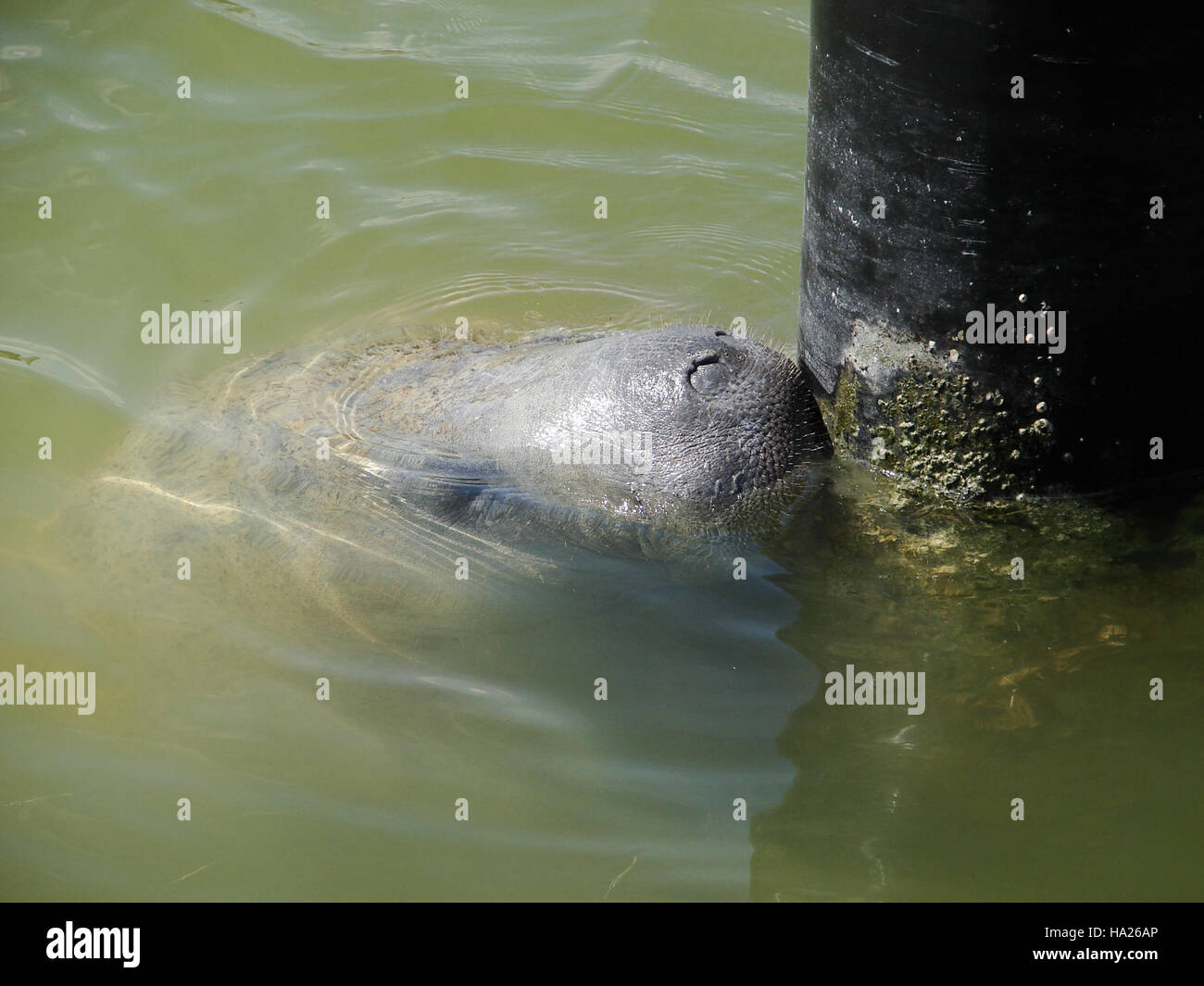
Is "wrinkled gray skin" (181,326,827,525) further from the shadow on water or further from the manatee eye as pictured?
the shadow on water

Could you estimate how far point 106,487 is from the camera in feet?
17.7

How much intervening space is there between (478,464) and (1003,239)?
2.01m

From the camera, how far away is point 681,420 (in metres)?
4.43

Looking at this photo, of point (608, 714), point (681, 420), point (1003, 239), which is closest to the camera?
point (1003, 239)

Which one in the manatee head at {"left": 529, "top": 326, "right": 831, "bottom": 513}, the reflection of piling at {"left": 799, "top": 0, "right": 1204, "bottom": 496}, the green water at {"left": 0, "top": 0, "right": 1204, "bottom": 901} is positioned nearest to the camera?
the reflection of piling at {"left": 799, "top": 0, "right": 1204, "bottom": 496}

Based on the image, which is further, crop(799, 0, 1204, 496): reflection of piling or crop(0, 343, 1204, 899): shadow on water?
crop(0, 343, 1204, 899): shadow on water

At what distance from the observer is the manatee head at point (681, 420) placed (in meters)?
4.44

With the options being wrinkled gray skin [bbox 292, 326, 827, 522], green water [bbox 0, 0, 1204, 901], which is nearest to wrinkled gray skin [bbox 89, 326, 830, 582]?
wrinkled gray skin [bbox 292, 326, 827, 522]

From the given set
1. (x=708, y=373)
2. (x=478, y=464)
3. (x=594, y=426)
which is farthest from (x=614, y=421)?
(x=478, y=464)

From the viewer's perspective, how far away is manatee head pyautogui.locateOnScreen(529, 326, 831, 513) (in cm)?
444

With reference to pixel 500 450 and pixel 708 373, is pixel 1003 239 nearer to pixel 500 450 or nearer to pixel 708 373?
pixel 708 373

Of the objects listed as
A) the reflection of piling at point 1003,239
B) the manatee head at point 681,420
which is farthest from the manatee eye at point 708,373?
the reflection of piling at point 1003,239

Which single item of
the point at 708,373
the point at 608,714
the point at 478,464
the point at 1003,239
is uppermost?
the point at 1003,239
